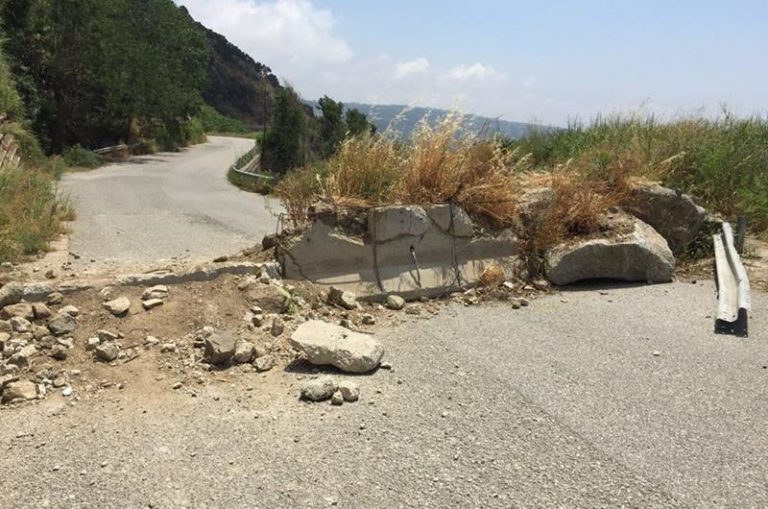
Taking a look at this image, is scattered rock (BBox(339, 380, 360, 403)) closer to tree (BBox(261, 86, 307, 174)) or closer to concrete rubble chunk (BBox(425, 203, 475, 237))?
concrete rubble chunk (BBox(425, 203, 475, 237))

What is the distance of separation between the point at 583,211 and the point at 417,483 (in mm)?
4871

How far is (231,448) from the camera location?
11.5 ft

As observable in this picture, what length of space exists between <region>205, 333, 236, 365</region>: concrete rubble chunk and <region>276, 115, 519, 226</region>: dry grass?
2.15 m

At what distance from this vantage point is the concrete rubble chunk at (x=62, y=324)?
4574mm

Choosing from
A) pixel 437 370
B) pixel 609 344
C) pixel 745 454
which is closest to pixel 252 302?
pixel 437 370

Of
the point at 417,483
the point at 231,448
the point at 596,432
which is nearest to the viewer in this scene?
the point at 417,483

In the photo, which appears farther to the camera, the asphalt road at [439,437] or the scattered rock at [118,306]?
the scattered rock at [118,306]

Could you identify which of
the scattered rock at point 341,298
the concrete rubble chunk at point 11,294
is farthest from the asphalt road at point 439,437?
the concrete rubble chunk at point 11,294

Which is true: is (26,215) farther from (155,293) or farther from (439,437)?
(439,437)

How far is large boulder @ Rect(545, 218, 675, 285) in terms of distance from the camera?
6879 mm

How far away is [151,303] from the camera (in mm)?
4980

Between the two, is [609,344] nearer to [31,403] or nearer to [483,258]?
[483,258]

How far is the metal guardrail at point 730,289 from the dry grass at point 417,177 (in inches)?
88.0

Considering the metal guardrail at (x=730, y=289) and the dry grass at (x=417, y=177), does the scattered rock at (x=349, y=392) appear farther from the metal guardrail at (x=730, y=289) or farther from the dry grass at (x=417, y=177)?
the metal guardrail at (x=730, y=289)
